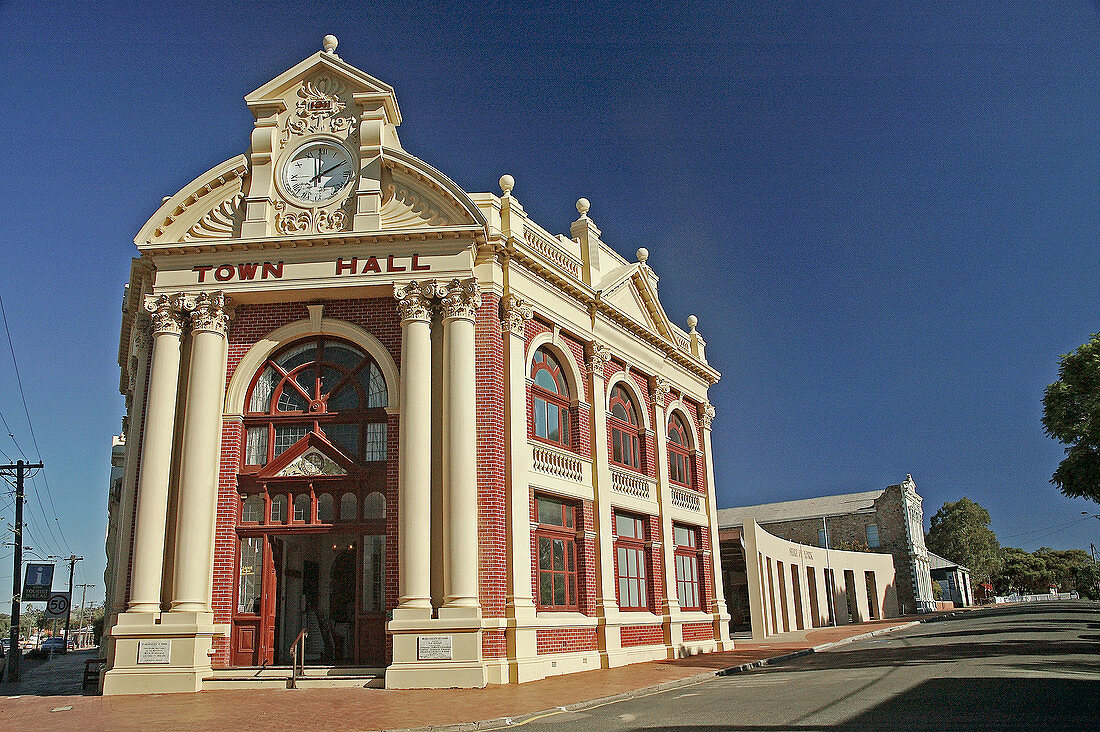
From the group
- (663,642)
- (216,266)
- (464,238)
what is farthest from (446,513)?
(663,642)

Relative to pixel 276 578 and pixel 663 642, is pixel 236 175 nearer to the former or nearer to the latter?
pixel 276 578

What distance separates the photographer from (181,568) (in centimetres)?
1642

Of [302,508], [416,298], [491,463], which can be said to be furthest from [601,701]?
[416,298]

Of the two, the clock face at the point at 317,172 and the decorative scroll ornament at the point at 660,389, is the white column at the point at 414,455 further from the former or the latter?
the decorative scroll ornament at the point at 660,389

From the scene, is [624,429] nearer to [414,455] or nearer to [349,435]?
[414,455]

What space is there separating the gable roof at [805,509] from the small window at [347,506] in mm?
48819

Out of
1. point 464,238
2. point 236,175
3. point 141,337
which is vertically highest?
point 236,175

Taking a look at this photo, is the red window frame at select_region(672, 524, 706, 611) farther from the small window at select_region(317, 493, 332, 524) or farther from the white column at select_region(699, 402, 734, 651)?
the small window at select_region(317, 493, 332, 524)

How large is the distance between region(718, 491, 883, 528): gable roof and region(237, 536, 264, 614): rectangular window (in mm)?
49568

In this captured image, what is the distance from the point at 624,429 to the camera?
23406mm

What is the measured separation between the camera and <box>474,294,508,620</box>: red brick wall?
55.7ft

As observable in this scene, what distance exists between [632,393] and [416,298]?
8.31 metres

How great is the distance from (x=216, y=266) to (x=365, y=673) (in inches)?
350

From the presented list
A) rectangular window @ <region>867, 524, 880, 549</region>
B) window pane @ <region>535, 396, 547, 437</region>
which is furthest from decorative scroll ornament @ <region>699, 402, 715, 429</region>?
Answer: rectangular window @ <region>867, 524, 880, 549</region>
